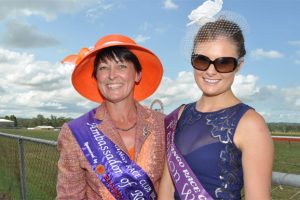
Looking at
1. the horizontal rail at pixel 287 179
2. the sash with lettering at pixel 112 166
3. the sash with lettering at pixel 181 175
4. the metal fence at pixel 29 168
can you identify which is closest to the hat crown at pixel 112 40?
the sash with lettering at pixel 112 166

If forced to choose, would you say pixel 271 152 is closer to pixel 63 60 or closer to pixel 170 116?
pixel 170 116

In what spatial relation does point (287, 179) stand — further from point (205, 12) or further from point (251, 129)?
point (205, 12)

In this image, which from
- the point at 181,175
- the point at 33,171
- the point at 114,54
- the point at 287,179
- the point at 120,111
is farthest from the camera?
the point at 33,171

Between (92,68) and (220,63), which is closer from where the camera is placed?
(220,63)

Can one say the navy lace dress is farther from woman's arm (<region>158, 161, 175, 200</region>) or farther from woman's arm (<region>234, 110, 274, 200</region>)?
woman's arm (<region>158, 161, 175, 200</region>)

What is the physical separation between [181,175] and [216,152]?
30cm

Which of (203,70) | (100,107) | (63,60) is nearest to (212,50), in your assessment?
(203,70)

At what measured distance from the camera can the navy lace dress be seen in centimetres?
210

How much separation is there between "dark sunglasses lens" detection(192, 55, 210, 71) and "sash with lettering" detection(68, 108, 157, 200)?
747 millimetres

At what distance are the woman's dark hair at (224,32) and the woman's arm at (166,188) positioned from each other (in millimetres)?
771

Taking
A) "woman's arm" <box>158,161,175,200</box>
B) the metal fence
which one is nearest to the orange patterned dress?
"woman's arm" <box>158,161,175,200</box>

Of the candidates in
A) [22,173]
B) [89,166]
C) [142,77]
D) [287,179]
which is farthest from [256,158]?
[22,173]

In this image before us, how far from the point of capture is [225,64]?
221 centimetres

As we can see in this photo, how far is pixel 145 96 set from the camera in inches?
129
